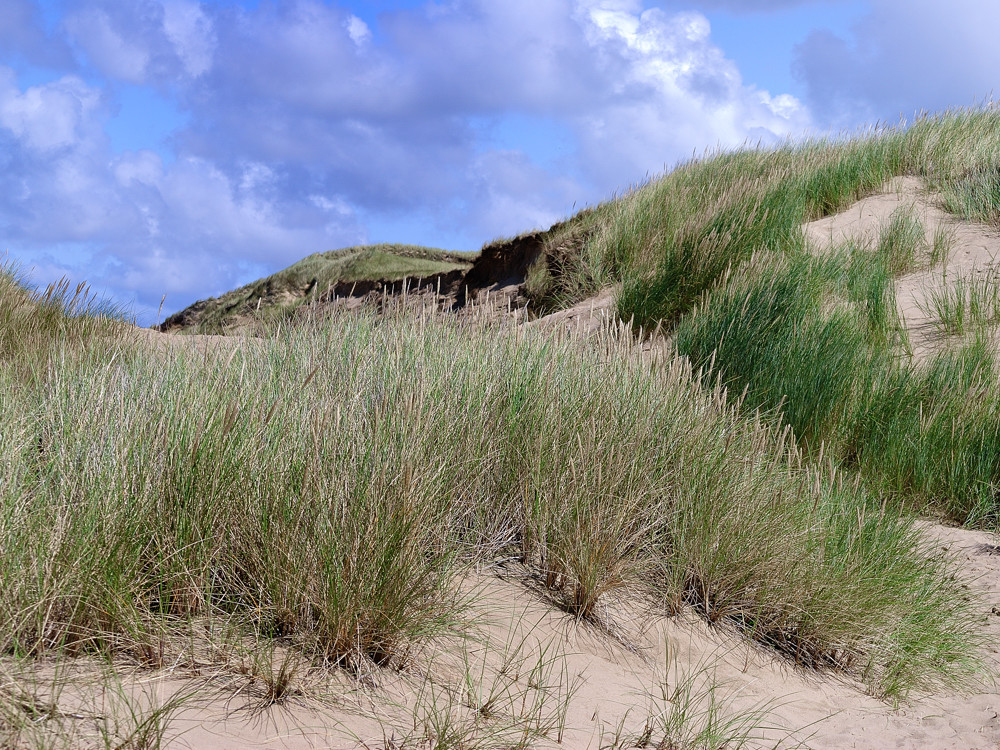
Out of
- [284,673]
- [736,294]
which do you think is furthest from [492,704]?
[736,294]

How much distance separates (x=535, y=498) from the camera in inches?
137

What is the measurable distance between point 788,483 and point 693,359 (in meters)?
2.78

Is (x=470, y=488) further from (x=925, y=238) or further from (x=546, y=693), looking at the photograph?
(x=925, y=238)

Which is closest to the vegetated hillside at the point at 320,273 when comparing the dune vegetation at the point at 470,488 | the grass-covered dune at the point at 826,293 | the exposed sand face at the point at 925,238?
the grass-covered dune at the point at 826,293

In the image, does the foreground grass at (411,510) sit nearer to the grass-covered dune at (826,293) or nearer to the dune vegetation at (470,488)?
the dune vegetation at (470,488)

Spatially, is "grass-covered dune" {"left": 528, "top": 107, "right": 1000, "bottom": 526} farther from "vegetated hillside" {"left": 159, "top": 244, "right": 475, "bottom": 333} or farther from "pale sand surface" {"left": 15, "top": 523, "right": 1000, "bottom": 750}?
"vegetated hillside" {"left": 159, "top": 244, "right": 475, "bottom": 333}

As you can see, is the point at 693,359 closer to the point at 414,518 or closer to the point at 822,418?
the point at 822,418

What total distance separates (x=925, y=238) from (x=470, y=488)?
28.1 feet

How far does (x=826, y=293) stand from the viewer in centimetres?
793

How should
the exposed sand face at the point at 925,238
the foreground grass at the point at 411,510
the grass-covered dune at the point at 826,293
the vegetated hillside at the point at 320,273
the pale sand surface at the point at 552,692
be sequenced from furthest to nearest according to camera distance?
the vegetated hillside at the point at 320,273
the exposed sand face at the point at 925,238
the grass-covered dune at the point at 826,293
the foreground grass at the point at 411,510
the pale sand surface at the point at 552,692

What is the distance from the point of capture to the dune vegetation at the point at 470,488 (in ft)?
8.13

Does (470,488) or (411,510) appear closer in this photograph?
(411,510)

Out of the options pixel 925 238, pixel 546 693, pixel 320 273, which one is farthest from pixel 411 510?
pixel 320 273

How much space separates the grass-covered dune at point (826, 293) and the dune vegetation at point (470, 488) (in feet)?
0.13
